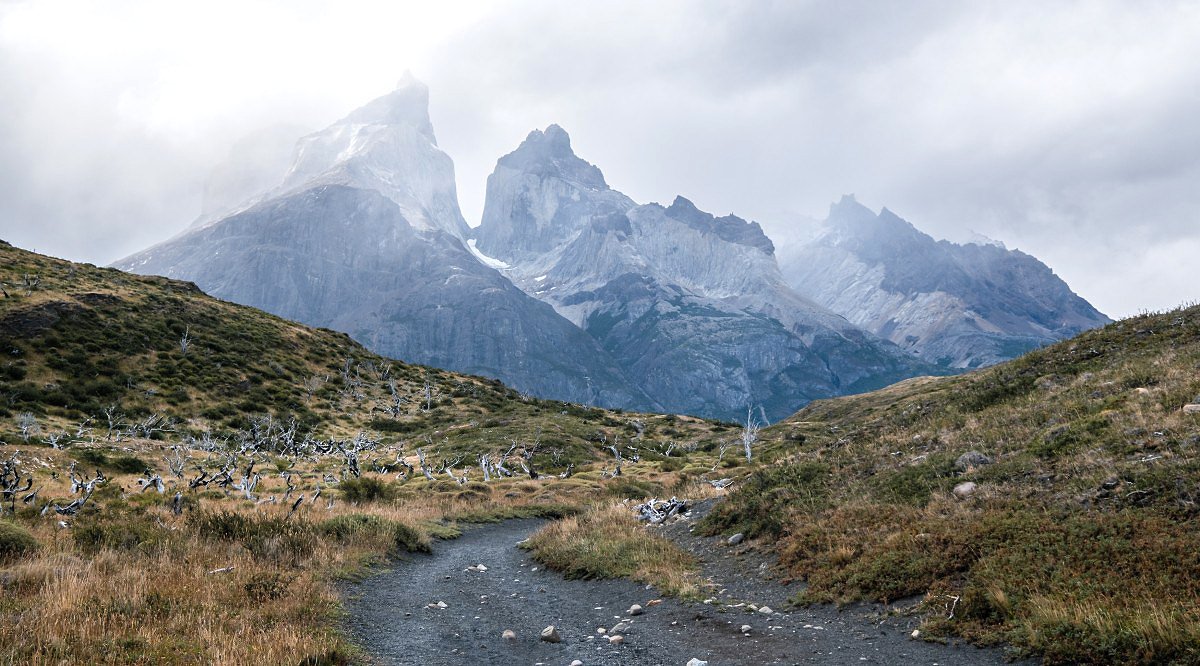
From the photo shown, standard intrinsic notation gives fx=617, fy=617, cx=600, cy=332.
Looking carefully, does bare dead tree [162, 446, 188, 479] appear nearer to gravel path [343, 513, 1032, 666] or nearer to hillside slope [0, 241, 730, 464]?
hillside slope [0, 241, 730, 464]

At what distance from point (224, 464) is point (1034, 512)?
4586 cm

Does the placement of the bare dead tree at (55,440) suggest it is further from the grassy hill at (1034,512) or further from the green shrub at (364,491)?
the grassy hill at (1034,512)

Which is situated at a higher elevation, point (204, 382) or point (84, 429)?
point (204, 382)

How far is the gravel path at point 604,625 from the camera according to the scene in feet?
33.6

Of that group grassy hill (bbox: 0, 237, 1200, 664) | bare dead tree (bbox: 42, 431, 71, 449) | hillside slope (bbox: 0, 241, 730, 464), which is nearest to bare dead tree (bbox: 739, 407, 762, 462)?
grassy hill (bbox: 0, 237, 1200, 664)

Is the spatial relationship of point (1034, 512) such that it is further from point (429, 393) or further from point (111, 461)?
point (429, 393)

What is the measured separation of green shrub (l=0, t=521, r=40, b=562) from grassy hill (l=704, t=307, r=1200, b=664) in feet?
59.5

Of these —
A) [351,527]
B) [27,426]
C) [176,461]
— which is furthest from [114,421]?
[351,527]

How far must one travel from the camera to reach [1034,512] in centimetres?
1219

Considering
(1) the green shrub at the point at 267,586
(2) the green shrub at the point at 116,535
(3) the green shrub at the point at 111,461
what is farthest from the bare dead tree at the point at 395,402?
(1) the green shrub at the point at 267,586

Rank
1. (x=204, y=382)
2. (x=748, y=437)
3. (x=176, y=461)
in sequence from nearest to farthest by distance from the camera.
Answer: (x=176, y=461)
(x=748, y=437)
(x=204, y=382)

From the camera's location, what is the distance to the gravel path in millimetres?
10242

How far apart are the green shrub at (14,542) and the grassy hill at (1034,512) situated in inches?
714

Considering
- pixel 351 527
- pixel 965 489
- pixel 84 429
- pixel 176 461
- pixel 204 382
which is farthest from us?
pixel 204 382
